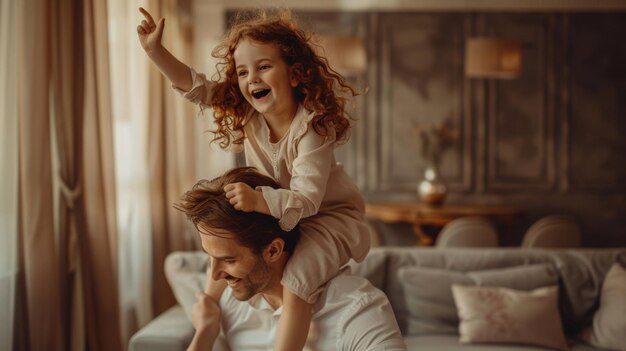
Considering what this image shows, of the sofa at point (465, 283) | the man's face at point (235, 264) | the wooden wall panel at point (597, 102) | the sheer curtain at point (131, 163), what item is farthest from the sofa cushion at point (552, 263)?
the wooden wall panel at point (597, 102)

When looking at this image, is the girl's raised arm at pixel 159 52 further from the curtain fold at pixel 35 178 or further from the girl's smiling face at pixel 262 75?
the curtain fold at pixel 35 178

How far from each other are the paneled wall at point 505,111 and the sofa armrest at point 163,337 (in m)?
3.82

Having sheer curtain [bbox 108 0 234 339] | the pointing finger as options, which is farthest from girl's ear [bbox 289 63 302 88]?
sheer curtain [bbox 108 0 234 339]

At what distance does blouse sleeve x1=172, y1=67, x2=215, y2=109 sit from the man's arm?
0.60 metres

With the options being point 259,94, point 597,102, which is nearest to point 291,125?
point 259,94

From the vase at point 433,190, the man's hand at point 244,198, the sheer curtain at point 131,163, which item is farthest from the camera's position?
the vase at point 433,190

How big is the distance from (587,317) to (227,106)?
1960 mm

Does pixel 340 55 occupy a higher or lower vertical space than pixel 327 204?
higher

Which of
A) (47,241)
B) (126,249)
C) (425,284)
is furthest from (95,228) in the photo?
(425,284)

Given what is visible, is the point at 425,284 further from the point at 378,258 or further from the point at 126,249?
the point at 126,249

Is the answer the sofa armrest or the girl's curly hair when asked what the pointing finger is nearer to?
the girl's curly hair

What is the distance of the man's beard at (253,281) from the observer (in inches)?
59.7

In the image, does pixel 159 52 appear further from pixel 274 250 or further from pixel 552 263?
pixel 552 263

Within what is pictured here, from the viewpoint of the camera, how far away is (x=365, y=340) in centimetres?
155
